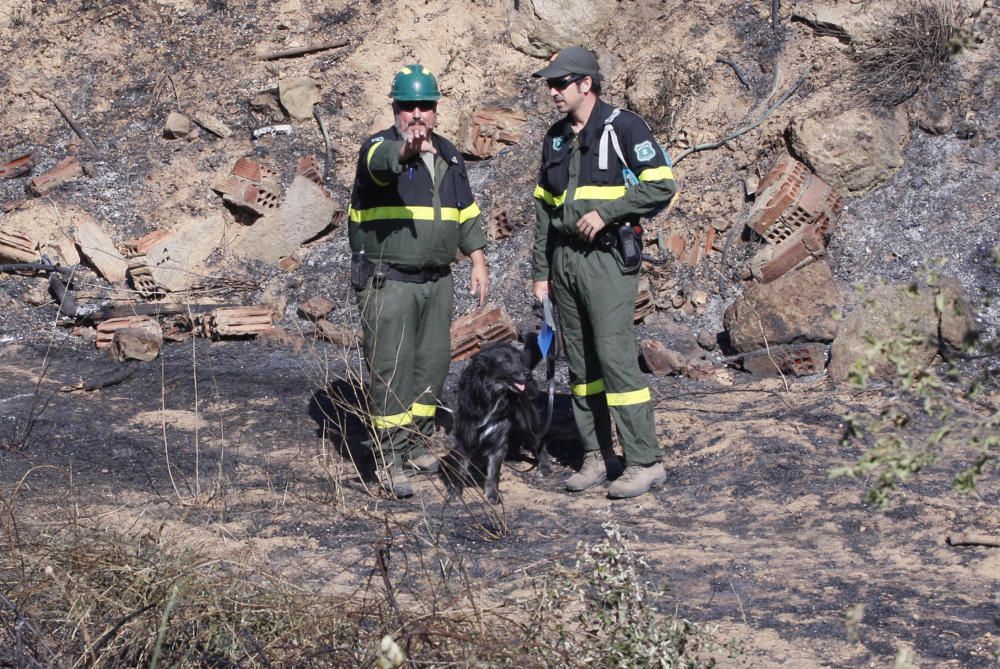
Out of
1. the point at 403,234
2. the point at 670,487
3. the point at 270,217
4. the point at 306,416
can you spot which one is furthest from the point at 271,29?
the point at 670,487

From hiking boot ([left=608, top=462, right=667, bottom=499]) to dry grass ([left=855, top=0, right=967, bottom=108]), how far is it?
4640mm

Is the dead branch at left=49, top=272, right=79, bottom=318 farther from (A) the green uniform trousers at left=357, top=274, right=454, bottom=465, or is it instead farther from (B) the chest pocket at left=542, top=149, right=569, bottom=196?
(B) the chest pocket at left=542, top=149, right=569, bottom=196

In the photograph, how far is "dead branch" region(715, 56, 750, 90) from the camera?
390 inches

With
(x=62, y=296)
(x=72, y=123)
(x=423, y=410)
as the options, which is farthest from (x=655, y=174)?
(x=72, y=123)

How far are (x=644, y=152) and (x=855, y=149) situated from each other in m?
3.88

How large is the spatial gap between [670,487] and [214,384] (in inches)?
136

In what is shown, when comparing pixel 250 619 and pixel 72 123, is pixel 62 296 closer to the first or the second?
Answer: pixel 72 123

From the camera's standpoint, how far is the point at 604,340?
5.98 metres

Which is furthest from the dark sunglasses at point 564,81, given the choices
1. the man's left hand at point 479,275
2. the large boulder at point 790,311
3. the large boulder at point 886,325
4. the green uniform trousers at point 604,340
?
the large boulder at point 790,311

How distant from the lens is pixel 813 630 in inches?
173

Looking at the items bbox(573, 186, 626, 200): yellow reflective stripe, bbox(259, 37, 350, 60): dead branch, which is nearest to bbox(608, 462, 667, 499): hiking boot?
bbox(573, 186, 626, 200): yellow reflective stripe

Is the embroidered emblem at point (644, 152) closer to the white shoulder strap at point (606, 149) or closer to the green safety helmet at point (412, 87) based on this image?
the white shoulder strap at point (606, 149)

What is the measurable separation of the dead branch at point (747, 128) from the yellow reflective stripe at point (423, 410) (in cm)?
426

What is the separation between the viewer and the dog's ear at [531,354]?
20.2ft
